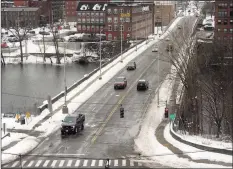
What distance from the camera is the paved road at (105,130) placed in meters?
31.6

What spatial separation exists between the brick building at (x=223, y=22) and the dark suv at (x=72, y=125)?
67768 millimetres

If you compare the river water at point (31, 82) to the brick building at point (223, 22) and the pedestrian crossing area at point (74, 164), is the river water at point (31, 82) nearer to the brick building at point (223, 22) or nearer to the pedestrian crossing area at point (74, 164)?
the pedestrian crossing area at point (74, 164)

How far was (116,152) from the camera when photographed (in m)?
31.6

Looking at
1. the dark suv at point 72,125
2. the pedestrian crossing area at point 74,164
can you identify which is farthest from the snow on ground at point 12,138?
the pedestrian crossing area at point 74,164

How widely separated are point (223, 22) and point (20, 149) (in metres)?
76.8

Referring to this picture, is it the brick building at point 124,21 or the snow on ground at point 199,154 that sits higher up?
the brick building at point 124,21

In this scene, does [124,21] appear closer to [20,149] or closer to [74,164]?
[20,149]

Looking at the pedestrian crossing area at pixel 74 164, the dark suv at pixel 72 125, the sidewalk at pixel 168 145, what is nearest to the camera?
the sidewalk at pixel 168 145

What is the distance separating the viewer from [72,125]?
36188mm

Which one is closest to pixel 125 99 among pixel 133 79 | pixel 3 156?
pixel 133 79

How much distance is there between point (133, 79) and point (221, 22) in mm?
44916

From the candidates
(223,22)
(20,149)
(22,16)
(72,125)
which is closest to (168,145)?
(72,125)

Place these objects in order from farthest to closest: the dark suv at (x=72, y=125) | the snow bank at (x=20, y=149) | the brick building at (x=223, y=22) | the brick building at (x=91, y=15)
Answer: the brick building at (x=91, y=15) < the brick building at (x=223, y=22) < the dark suv at (x=72, y=125) < the snow bank at (x=20, y=149)

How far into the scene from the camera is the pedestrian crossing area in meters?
28.6
